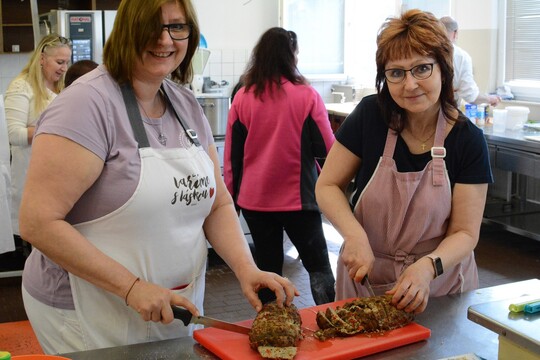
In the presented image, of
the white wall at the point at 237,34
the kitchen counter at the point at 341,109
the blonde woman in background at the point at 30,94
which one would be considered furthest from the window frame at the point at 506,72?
the blonde woman in background at the point at 30,94

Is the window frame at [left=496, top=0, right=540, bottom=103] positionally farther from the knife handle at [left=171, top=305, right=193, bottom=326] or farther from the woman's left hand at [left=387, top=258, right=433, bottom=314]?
the knife handle at [left=171, top=305, right=193, bottom=326]

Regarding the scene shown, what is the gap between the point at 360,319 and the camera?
1786 millimetres

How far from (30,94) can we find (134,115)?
3233mm

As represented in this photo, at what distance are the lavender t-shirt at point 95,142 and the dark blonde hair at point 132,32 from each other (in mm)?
38

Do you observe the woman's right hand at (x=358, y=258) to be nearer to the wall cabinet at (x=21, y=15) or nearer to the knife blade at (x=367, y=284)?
A: the knife blade at (x=367, y=284)

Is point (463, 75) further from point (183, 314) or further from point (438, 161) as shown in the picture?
point (183, 314)

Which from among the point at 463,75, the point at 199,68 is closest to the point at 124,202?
the point at 199,68

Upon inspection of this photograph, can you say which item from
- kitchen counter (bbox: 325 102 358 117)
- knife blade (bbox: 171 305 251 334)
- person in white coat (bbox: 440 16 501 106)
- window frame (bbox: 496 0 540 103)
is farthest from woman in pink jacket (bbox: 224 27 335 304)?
window frame (bbox: 496 0 540 103)

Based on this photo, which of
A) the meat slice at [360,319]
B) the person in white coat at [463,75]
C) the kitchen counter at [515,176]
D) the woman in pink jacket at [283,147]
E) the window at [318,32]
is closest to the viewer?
the meat slice at [360,319]

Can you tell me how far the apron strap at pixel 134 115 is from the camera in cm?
181

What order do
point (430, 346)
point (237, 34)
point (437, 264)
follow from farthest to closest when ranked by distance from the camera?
point (237, 34), point (437, 264), point (430, 346)

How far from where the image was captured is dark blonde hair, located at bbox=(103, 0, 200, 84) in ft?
5.78

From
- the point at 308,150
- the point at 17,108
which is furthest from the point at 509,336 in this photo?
the point at 17,108

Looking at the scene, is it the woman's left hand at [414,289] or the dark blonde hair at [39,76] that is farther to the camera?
the dark blonde hair at [39,76]
